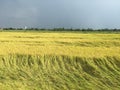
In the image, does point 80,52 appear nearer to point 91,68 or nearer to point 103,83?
point 91,68

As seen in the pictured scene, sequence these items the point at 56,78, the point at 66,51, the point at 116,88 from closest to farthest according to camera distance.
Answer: the point at 116,88 → the point at 56,78 → the point at 66,51

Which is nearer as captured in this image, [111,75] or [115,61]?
[111,75]

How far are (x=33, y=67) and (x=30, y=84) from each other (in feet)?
10.3

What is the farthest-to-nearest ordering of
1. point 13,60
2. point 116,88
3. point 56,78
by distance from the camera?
point 13,60 → point 56,78 → point 116,88

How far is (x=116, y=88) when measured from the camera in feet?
58.4

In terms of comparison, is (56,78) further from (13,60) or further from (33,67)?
(13,60)

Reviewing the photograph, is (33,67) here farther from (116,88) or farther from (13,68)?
(116,88)

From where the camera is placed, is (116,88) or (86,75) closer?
(116,88)

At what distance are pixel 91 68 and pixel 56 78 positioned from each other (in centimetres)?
275

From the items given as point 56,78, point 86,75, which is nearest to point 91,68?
point 86,75

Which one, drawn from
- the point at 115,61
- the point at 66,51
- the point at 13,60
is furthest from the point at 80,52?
the point at 13,60

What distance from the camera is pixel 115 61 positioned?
72.8 ft

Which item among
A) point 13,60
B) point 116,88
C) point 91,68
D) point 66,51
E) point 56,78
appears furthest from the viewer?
point 66,51

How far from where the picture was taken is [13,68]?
21.9 meters
